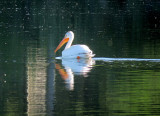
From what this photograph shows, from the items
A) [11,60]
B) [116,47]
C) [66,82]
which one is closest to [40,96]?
[66,82]

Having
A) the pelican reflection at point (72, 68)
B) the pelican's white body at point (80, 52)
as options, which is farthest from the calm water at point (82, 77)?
the pelican's white body at point (80, 52)

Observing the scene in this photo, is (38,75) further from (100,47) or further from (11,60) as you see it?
(100,47)

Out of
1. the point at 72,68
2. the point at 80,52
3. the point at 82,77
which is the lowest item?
the point at 82,77

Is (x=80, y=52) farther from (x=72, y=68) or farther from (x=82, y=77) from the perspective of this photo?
(x=82, y=77)

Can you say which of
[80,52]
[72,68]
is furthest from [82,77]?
[80,52]

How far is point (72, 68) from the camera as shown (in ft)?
59.5

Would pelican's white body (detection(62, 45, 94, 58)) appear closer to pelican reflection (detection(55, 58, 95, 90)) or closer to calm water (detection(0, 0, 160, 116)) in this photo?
pelican reflection (detection(55, 58, 95, 90))

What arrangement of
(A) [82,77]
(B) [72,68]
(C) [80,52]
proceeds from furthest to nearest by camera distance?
(C) [80,52] → (B) [72,68] → (A) [82,77]

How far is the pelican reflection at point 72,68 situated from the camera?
1595 centimetres

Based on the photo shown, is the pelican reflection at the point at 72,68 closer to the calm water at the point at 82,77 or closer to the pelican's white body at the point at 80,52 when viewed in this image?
the calm water at the point at 82,77

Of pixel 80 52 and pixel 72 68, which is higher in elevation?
pixel 80 52

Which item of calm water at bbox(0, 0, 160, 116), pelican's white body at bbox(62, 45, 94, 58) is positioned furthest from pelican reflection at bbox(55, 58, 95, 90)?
pelican's white body at bbox(62, 45, 94, 58)

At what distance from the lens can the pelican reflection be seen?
16.0m

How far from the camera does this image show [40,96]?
13641 millimetres
